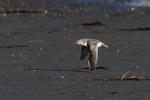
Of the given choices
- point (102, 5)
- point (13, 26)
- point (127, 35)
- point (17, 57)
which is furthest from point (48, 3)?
point (17, 57)

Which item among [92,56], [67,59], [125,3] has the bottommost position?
[125,3]

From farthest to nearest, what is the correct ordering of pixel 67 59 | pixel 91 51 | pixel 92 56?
1. pixel 67 59
2. pixel 91 51
3. pixel 92 56

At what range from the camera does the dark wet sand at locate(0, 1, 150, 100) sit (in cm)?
1231

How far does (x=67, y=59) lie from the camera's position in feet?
52.9

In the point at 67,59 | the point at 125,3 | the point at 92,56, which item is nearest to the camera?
the point at 92,56

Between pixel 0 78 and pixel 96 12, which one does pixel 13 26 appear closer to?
pixel 96 12

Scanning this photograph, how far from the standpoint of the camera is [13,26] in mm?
23344

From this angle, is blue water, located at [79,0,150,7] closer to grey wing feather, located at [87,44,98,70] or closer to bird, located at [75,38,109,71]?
bird, located at [75,38,109,71]

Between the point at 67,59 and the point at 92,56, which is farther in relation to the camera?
the point at 67,59

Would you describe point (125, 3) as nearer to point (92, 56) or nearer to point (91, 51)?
point (91, 51)

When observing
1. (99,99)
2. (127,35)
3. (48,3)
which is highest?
(99,99)

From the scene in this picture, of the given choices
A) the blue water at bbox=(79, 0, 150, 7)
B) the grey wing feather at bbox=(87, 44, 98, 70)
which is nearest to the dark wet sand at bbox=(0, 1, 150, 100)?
the grey wing feather at bbox=(87, 44, 98, 70)

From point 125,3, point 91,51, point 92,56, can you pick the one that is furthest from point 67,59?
point 125,3

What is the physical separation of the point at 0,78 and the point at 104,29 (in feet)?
28.5
